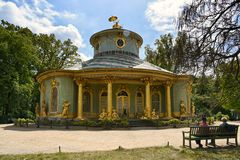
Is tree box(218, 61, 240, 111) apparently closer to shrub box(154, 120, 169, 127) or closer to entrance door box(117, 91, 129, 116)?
shrub box(154, 120, 169, 127)

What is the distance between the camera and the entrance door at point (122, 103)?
2267 cm

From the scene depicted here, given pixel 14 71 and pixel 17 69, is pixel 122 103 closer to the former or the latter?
pixel 14 71

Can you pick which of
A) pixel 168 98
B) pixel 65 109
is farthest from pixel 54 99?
pixel 168 98

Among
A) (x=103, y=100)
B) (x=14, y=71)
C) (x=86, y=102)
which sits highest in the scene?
(x=14, y=71)

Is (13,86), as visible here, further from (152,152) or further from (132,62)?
(152,152)

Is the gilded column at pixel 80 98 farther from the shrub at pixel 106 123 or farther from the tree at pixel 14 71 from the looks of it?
the tree at pixel 14 71

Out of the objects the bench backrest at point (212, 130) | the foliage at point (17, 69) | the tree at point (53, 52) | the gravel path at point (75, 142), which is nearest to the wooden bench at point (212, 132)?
the bench backrest at point (212, 130)

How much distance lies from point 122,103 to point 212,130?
546 inches

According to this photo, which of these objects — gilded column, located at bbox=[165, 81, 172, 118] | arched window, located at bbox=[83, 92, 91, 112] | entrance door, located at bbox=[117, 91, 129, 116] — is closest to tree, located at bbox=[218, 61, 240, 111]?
gilded column, located at bbox=[165, 81, 172, 118]

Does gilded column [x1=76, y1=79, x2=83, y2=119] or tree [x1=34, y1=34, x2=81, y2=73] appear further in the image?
tree [x1=34, y1=34, x2=81, y2=73]

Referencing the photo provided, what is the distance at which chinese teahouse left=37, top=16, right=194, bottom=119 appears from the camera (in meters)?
20.5

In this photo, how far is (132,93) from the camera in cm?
2317

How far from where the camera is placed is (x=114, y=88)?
2277cm

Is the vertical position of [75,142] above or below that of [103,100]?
below
